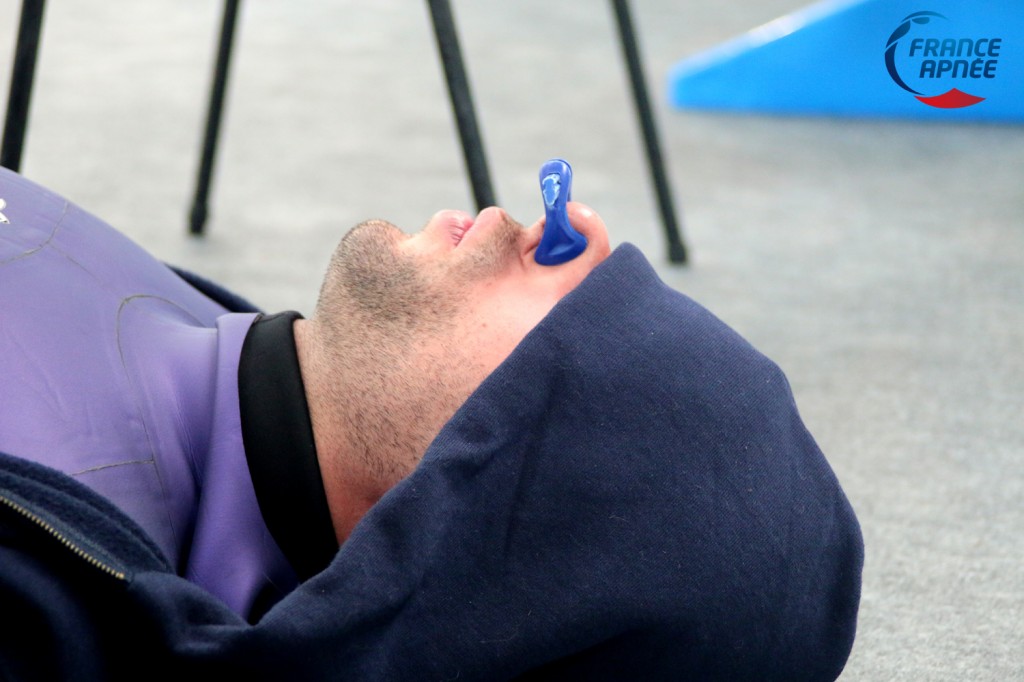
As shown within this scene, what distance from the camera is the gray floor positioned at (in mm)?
1251

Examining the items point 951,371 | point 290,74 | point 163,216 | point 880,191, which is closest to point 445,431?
point 951,371

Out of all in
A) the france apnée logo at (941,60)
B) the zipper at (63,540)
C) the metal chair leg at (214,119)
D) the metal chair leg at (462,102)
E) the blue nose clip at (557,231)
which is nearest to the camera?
the zipper at (63,540)

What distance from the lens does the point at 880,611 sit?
1099mm

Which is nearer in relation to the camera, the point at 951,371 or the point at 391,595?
the point at 391,595

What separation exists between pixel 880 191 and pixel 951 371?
639 mm

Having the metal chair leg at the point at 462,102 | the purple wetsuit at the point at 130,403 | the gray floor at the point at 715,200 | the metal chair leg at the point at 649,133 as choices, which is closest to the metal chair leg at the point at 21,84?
the purple wetsuit at the point at 130,403

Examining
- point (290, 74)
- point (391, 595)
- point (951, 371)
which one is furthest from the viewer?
point (290, 74)

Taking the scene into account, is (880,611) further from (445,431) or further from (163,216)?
(163,216)

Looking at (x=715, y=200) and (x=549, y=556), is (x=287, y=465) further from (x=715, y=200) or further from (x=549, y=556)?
(x=715, y=200)

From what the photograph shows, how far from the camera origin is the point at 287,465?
85 cm

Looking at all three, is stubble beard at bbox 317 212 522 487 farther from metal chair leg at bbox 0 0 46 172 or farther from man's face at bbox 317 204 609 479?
metal chair leg at bbox 0 0 46 172

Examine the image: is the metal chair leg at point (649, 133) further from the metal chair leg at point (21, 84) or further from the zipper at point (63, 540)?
the zipper at point (63, 540)

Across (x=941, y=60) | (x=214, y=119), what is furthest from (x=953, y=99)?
(x=214, y=119)

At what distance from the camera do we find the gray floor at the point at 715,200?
125cm
